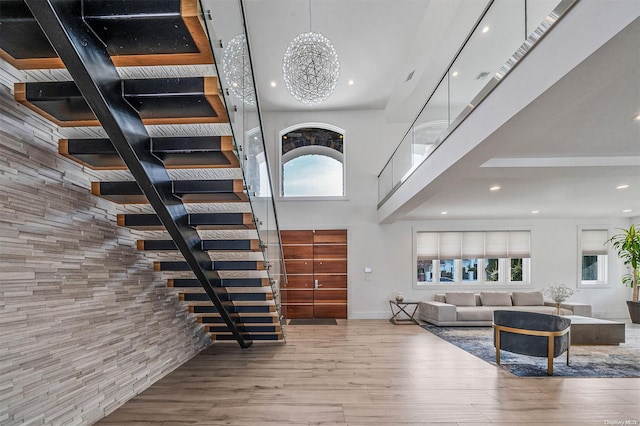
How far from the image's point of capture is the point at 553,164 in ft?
12.9

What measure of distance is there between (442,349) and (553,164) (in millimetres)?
3292

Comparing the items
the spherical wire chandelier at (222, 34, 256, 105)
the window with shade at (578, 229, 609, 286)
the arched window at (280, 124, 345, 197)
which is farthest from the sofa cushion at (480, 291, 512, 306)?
the spherical wire chandelier at (222, 34, 256, 105)

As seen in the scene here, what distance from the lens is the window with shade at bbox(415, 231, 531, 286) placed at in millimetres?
8797

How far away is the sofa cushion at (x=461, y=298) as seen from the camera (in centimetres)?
792

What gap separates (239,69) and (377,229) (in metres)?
6.60

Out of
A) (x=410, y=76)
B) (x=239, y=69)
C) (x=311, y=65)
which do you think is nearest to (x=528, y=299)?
(x=410, y=76)

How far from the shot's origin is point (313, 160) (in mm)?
9078

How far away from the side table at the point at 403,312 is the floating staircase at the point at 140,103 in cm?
541

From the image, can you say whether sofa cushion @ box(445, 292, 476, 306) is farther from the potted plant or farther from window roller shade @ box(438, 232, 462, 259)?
the potted plant

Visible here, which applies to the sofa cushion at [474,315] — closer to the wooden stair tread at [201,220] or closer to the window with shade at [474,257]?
the window with shade at [474,257]

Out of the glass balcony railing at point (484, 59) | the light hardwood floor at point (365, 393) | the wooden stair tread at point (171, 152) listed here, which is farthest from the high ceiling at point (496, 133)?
the light hardwood floor at point (365, 393)

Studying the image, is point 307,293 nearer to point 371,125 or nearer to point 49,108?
point 371,125

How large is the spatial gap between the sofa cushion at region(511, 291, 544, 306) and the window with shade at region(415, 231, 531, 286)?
30.5 inches

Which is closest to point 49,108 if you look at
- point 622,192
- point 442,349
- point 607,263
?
point 442,349
